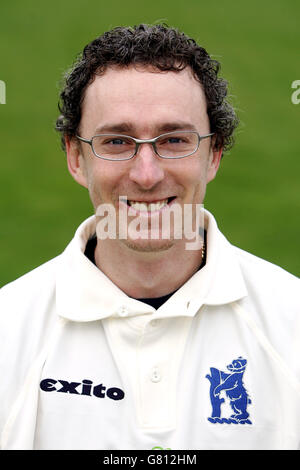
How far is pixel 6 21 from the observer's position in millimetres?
9180

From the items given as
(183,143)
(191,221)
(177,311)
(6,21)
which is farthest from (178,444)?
(6,21)

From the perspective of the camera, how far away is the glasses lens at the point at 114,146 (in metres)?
3.23

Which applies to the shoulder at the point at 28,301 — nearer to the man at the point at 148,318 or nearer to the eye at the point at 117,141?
the man at the point at 148,318

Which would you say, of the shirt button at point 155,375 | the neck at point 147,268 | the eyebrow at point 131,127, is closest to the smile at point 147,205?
the neck at point 147,268

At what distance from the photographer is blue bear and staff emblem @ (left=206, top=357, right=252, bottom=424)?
316 centimetres

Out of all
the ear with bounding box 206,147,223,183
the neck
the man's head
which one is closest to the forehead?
the man's head

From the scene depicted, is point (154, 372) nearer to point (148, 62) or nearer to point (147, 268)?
point (147, 268)

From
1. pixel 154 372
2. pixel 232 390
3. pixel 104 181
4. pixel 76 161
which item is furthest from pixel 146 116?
pixel 232 390

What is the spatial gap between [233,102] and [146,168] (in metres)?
3.52

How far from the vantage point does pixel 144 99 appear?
10.5 ft

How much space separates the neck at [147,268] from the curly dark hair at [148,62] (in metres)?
0.58

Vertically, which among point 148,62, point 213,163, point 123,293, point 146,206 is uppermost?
point 148,62

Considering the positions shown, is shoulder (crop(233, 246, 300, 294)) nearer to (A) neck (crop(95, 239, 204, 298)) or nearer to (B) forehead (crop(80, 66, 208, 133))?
(A) neck (crop(95, 239, 204, 298))
